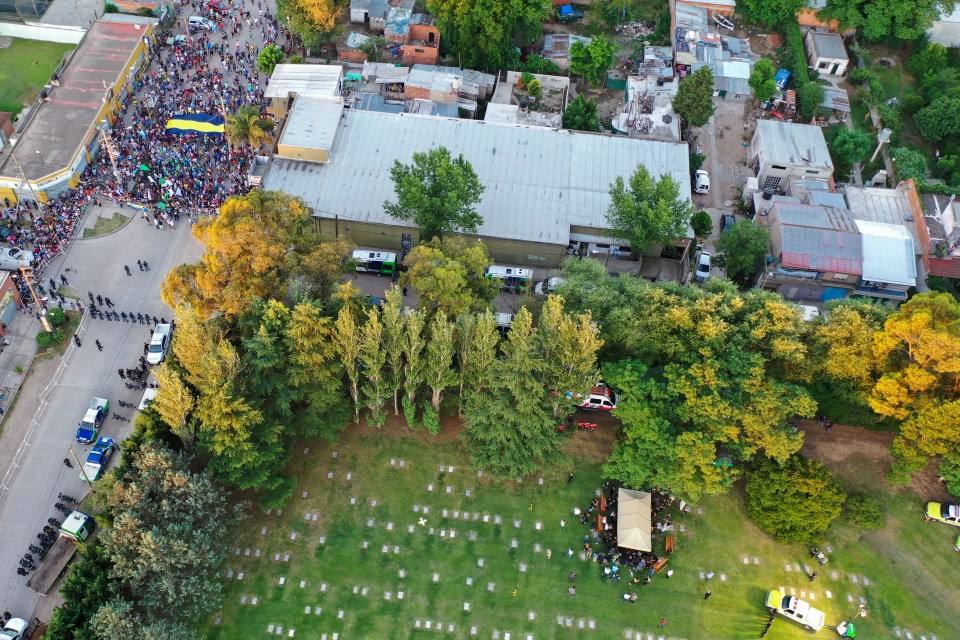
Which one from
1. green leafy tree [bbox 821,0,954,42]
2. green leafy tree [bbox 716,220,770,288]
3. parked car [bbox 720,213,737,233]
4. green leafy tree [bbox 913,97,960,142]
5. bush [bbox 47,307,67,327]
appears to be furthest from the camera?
green leafy tree [bbox 821,0,954,42]

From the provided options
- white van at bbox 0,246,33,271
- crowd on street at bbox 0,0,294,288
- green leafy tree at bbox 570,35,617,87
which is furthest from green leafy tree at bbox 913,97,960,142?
white van at bbox 0,246,33,271

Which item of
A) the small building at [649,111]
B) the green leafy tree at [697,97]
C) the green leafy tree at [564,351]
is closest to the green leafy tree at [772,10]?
the small building at [649,111]

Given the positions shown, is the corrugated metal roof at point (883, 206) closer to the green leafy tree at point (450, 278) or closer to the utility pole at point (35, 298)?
the green leafy tree at point (450, 278)

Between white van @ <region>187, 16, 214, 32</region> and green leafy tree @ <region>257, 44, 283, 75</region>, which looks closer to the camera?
green leafy tree @ <region>257, 44, 283, 75</region>

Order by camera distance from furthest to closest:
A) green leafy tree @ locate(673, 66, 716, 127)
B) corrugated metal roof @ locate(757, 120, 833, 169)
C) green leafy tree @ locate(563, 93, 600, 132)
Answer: green leafy tree @ locate(563, 93, 600, 132)
green leafy tree @ locate(673, 66, 716, 127)
corrugated metal roof @ locate(757, 120, 833, 169)

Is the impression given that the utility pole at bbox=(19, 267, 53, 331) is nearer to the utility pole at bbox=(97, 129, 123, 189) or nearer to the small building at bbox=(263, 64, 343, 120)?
the utility pole at bbox=(97, 129, 123, 189)

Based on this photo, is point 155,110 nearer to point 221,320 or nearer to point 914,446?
point 221,320
